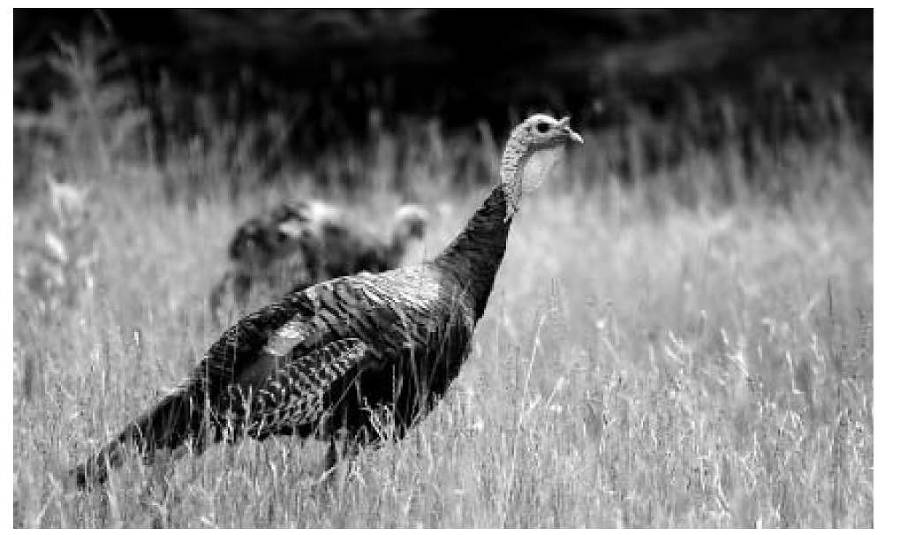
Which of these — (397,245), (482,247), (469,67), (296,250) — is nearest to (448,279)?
(482,247)

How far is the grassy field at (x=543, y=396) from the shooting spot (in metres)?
3.38

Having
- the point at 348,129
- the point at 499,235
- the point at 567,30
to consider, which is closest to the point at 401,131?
the point at 348,129

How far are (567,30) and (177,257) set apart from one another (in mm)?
5657

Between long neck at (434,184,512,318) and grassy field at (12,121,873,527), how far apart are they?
231 millimetres

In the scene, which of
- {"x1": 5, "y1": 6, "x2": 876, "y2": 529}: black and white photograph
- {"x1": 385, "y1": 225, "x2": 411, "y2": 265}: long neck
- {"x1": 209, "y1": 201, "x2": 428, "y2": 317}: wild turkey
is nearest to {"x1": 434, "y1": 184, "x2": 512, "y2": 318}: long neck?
{"x1": 5, "y1": 6, "x2": 876, "y2": 529}: black and white photograph

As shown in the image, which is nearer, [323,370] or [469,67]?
[323,370]

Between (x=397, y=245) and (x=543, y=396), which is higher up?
(x=397, y=245)

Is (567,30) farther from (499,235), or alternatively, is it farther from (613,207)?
(499,235)

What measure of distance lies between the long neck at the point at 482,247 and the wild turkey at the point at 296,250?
1.77m

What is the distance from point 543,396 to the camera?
14.0 ft

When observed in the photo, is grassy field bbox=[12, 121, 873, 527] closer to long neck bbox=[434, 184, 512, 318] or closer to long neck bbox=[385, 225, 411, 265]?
long neck bbox=[434, 184, 512, 318]

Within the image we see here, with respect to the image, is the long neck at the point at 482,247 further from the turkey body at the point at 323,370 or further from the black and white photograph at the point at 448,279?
the turkey body at the point at 323,370

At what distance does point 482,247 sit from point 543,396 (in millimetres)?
772

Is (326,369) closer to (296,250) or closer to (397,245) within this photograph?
(296,250)
